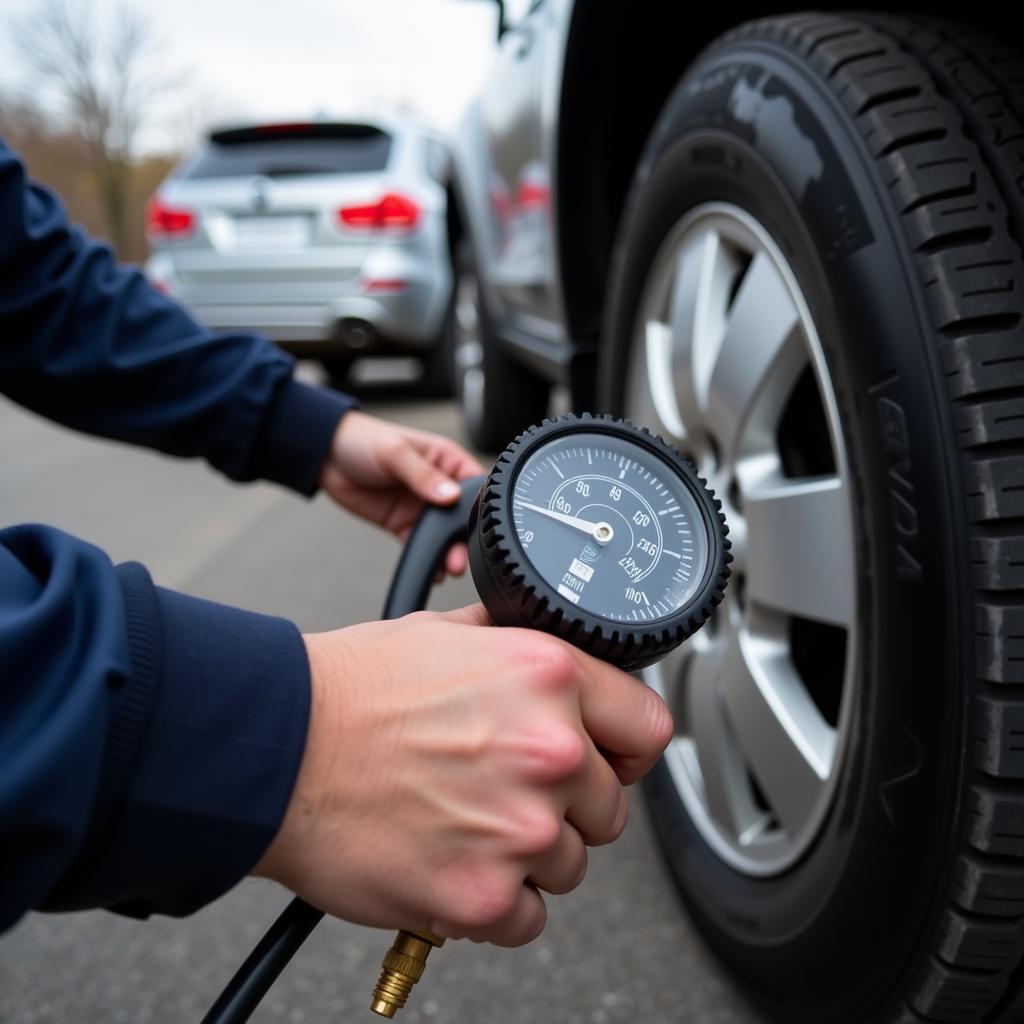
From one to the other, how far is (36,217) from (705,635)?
1.03 metres

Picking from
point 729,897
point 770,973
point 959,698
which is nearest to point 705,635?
point 729,897

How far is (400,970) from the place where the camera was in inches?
26.4

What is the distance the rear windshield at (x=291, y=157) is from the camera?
5.64 meters

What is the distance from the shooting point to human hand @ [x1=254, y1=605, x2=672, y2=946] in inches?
23.7

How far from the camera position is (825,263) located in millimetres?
1010

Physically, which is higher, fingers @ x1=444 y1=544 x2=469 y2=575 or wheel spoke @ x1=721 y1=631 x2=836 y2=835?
fingers @ x1=444 y1=544 x2=469 y2=575

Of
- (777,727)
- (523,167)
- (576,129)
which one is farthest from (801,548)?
(523,167)

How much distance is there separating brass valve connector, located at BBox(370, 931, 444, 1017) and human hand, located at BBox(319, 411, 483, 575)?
491 mm

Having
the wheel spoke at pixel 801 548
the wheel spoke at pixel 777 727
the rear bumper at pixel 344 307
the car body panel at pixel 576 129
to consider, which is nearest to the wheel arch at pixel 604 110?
the car body panel at pixel 576 129

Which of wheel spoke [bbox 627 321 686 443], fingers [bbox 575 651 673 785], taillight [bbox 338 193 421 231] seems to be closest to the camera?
fingers [bbox 575 651 673 785]

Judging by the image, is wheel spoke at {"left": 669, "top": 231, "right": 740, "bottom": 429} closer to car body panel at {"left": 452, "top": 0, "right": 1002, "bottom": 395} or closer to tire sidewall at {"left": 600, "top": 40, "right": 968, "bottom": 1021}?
tire sidewall at {"left": 600, "top": 40, "right": 968, "bottom": 1021}

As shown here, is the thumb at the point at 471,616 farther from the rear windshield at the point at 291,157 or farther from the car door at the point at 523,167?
the rear windshield at the point at 291,157

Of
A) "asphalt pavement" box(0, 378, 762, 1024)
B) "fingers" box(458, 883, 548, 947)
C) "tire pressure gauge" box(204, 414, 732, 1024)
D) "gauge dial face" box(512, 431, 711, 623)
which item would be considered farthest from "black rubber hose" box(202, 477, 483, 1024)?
"asphalt pavement" box(0, 378, 762, 1024)

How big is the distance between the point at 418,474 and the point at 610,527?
0.45 meters
